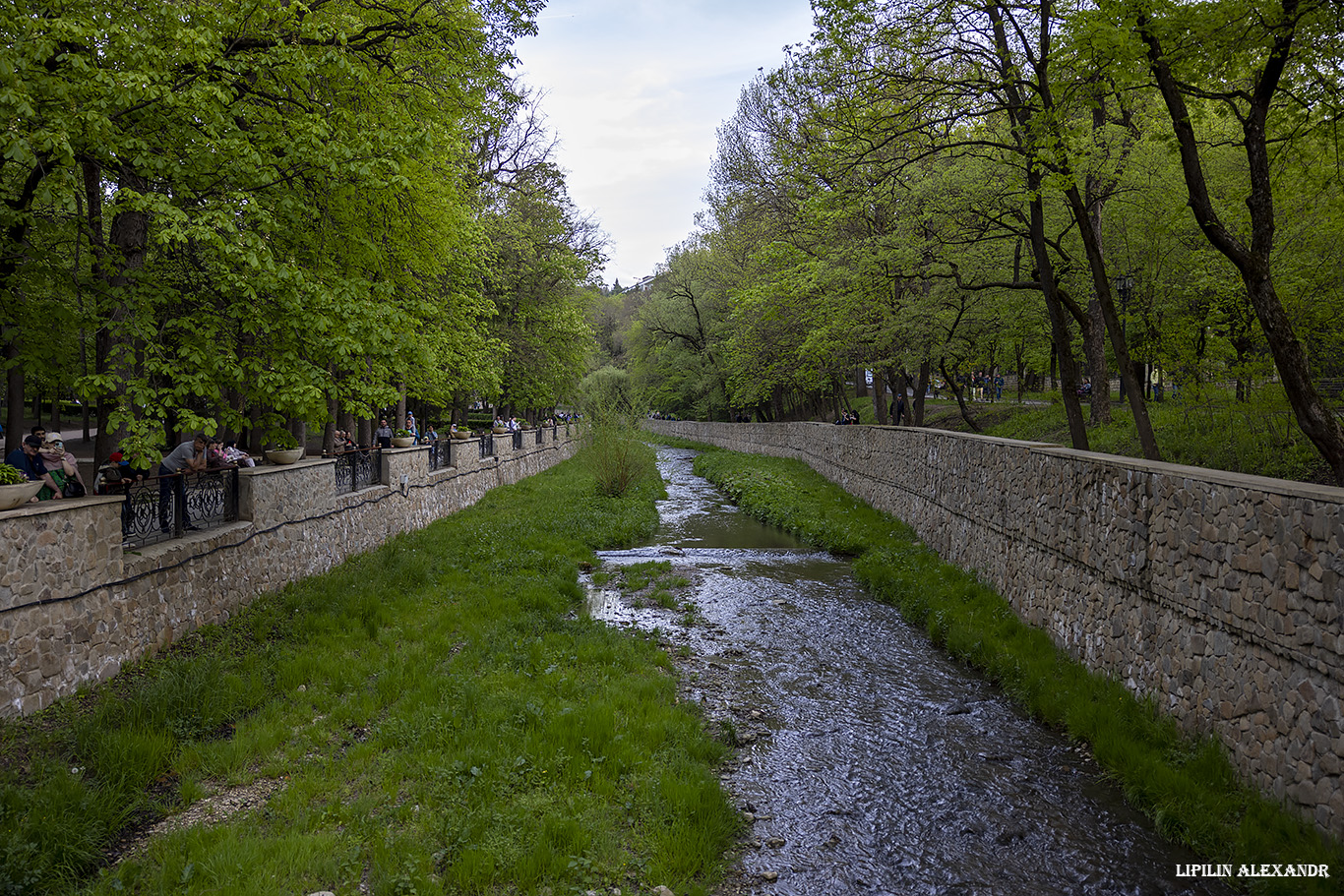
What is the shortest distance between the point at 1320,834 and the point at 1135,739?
66.1 inches

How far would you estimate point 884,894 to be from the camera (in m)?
4.75

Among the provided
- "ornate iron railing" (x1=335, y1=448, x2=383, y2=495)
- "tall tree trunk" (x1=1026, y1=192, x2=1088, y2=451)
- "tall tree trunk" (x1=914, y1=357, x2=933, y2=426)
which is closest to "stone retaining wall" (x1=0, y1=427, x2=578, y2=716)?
"ornate iron railing" (x1=335, y1=448, x2=383, y2=495)

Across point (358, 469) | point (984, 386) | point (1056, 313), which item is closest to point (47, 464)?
point (358, 469)

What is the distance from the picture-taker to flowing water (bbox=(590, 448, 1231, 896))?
16.3ft

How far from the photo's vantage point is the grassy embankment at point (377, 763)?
14.9 ft

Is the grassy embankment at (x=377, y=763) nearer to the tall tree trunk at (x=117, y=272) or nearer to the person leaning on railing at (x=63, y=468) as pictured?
the tall tree trunk at (x=117, y=272)

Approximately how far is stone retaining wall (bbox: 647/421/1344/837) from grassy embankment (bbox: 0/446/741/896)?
3.79m

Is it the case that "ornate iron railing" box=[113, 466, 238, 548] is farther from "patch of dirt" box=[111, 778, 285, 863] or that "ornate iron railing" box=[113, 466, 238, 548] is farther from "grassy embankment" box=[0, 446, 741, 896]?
"patch of dirt" box=[111, 778, 285, 863]

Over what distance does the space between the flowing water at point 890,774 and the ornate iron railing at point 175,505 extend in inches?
217

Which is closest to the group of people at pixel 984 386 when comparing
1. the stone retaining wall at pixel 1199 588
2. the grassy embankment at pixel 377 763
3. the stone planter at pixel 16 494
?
the stone retaining wall at pixel 1199 588

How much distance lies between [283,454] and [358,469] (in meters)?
2.71

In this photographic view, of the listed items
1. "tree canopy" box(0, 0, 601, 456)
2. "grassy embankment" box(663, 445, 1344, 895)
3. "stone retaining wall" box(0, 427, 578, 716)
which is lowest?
"grassy embankment" box(663, 445, 1344, 895)

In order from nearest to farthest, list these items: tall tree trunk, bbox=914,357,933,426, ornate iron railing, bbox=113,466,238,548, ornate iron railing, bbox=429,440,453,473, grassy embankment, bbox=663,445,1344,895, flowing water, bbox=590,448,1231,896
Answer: grassy embankment, bbox=663,445,1344,895, flowing water, bbox=590,448,1231,896, ornate iron railing, bbox=113,466,238,548, ornate iron railing, bbox=429,440,453,473, tall tree trunk, bbox=914,357,933,426

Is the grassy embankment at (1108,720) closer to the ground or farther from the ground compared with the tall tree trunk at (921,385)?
closer to the ground
